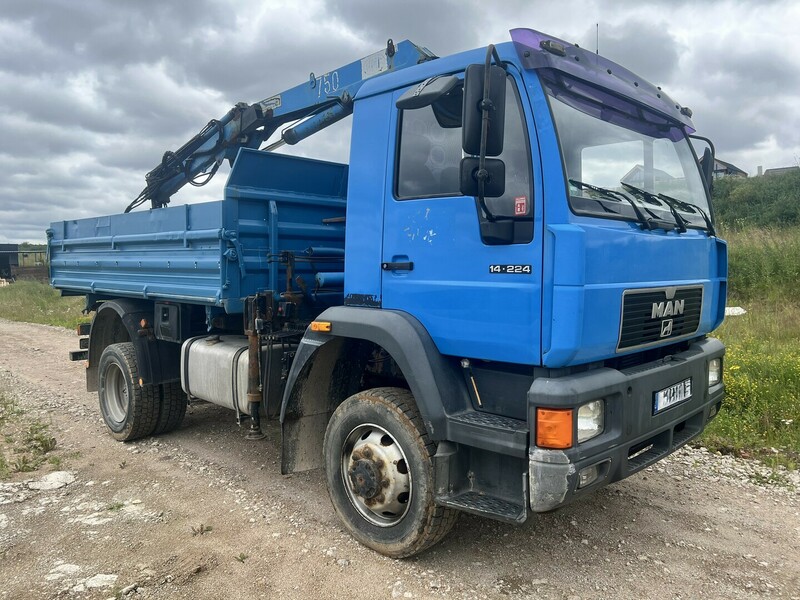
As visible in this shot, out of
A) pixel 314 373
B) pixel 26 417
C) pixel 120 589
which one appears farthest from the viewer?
pixel 26 417

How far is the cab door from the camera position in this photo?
2762 mm

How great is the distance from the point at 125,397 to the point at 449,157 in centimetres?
422

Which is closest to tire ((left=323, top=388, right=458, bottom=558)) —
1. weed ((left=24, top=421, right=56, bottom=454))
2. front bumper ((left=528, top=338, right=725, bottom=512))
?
front bumper ((left=528, top=338, right=725, bottom=512))

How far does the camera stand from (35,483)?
446 centimetres

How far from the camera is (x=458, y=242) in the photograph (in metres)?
3.01

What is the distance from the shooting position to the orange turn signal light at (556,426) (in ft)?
8.56

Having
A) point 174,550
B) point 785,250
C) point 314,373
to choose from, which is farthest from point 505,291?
point 785,250

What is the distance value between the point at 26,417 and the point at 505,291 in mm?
5743

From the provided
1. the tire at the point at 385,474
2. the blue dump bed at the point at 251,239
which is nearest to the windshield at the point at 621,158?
the tire at the point at 385,474

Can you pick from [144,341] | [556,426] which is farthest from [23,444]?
[556,426]

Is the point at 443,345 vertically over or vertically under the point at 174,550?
over

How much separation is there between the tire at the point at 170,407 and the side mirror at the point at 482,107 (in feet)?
13.1

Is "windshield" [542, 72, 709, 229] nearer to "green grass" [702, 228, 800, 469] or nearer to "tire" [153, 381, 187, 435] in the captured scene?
"green grass" [702, 228, 800, 469]

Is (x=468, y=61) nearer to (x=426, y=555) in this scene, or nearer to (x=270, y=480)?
(x=426, y=555)
